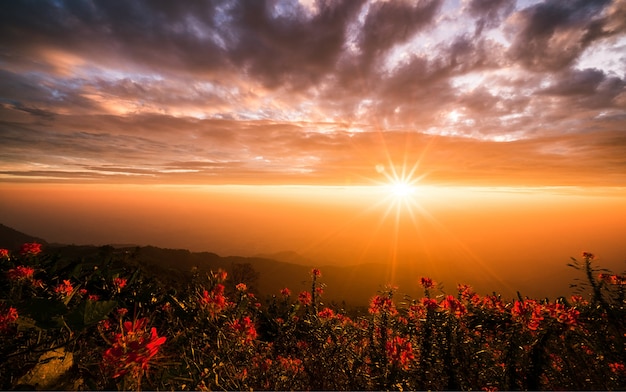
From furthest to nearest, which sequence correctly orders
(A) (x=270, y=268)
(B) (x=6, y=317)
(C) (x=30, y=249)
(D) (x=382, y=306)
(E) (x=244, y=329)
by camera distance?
(A) (x=270, y=268), (C) (x=30, y=249), (D) (x=382, y=306), (E) (x=244, y=329), (B) (x=6, y=317)

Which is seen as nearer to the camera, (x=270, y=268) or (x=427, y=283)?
(x=427, y=283)

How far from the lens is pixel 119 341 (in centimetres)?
Result: 136

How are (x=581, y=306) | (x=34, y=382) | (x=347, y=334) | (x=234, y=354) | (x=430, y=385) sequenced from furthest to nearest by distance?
(x=347, y=334) → (x=581, y=306) → (x=234, y=354) → (x=430, y=385) → (x=34, y=382)

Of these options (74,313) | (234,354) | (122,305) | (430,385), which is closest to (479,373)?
(430,385)

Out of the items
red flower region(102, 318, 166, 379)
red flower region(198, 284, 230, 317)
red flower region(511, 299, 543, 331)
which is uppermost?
red flower region(102, 318, 166, 379)

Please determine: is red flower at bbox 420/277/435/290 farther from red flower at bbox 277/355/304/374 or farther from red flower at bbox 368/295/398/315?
red flower at bbox 277/355/304/374

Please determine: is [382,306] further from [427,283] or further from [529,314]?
[529,314]

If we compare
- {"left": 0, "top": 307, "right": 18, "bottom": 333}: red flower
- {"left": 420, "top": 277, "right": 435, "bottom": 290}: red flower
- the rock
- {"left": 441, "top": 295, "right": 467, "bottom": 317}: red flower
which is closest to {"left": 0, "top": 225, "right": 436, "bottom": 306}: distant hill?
{"left": 420, "top": 277, "right": 435, "bottom": 290}: red flower

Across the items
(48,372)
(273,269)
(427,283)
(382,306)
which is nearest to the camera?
(48,372)

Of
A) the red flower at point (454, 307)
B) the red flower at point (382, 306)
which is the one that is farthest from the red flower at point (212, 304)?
the red flower at point (454, 307)

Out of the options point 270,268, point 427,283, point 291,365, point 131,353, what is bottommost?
point 270,268

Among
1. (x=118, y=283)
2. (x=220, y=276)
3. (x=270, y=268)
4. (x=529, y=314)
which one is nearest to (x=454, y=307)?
(x=529, y=314)

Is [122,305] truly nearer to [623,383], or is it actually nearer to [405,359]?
[405,359]

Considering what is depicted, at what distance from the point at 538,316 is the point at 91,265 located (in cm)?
679
